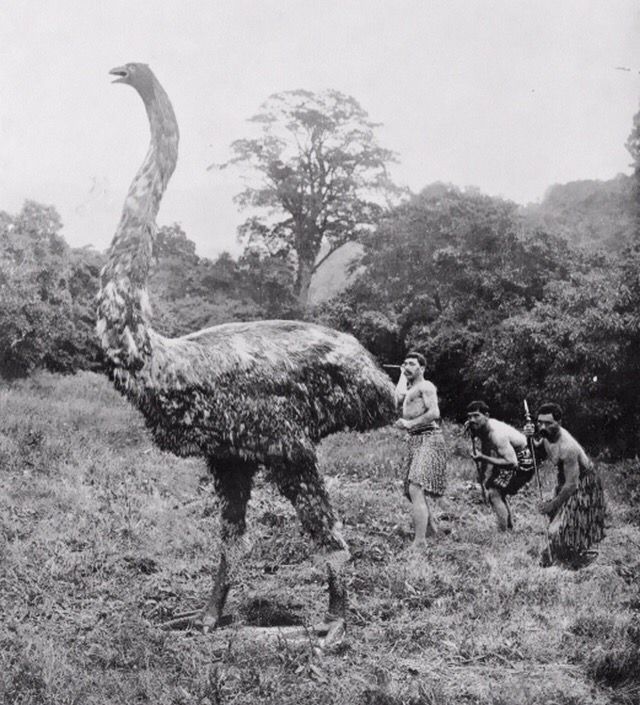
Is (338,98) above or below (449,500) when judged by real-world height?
above

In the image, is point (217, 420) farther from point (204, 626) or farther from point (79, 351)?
point (79, 351)

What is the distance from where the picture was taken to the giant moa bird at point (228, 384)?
4.48 metres

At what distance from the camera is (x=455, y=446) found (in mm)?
14797

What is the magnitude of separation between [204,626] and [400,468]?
7185mm

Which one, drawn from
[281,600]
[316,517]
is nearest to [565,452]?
[281,600]

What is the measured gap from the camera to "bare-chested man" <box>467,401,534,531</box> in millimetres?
8398

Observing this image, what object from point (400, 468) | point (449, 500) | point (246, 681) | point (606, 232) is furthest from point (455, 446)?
point (606, 232)

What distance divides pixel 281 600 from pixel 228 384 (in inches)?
76.9

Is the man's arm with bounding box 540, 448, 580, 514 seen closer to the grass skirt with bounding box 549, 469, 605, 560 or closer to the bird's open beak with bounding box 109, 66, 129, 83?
the grass skirt with bounding box 549, 469, 605, 560

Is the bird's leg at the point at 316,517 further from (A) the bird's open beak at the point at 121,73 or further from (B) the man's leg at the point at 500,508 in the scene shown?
(B) the man's leg at the point at 500,508

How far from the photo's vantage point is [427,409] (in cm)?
779

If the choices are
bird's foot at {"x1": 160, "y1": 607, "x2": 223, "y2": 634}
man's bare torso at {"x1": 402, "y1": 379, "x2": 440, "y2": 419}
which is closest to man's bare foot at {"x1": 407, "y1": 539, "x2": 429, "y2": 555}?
man's bare torso at {"x1": 402, "y1": 379, "x2": 440, "y2": 419}

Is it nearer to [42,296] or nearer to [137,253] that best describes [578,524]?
[137,253]

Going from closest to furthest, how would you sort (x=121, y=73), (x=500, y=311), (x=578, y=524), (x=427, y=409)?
1. (x=121, y=73)
2. (x=578, y=524)
3. (x=427, y=409)
4. (x=500, y=311)
